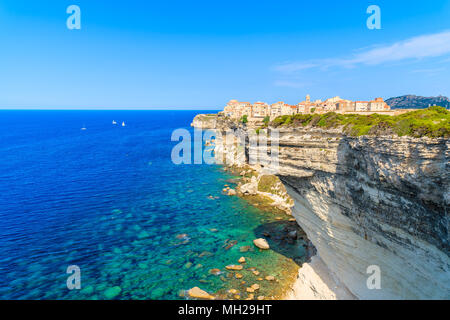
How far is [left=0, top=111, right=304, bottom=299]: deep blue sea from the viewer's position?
70.0 feet

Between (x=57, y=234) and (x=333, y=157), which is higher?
(x=333, y=157)

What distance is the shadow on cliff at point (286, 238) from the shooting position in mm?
24844

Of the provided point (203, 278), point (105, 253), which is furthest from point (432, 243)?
point (105, 253)

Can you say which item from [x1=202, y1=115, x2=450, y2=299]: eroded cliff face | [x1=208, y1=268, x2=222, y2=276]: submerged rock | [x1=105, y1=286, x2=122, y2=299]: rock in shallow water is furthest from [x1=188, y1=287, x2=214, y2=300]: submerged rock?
[x1=202, y1=115, x2=450, y2=299]: eroded cliff face

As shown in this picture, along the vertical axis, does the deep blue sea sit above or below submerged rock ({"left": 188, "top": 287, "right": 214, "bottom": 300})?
above

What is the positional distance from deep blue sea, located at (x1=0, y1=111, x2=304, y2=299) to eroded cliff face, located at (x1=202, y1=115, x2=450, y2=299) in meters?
7.12

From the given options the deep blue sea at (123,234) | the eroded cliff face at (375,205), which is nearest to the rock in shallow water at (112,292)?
the deep blue sea at (123,234)

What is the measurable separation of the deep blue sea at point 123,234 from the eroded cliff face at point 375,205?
23.4 feet

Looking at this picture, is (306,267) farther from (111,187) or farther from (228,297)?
(111,187)

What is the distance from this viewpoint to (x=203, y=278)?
21.9m

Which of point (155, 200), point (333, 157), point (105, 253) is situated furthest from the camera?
point (155, 200)

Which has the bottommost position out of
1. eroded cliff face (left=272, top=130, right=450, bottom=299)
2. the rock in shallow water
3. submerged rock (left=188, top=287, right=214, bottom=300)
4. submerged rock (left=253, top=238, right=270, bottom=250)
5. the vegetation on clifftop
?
the rock in shallow water

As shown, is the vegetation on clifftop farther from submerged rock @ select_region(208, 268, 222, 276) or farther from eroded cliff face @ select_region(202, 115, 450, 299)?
submerged rock @ select_region(208, 268, 222, 276)
